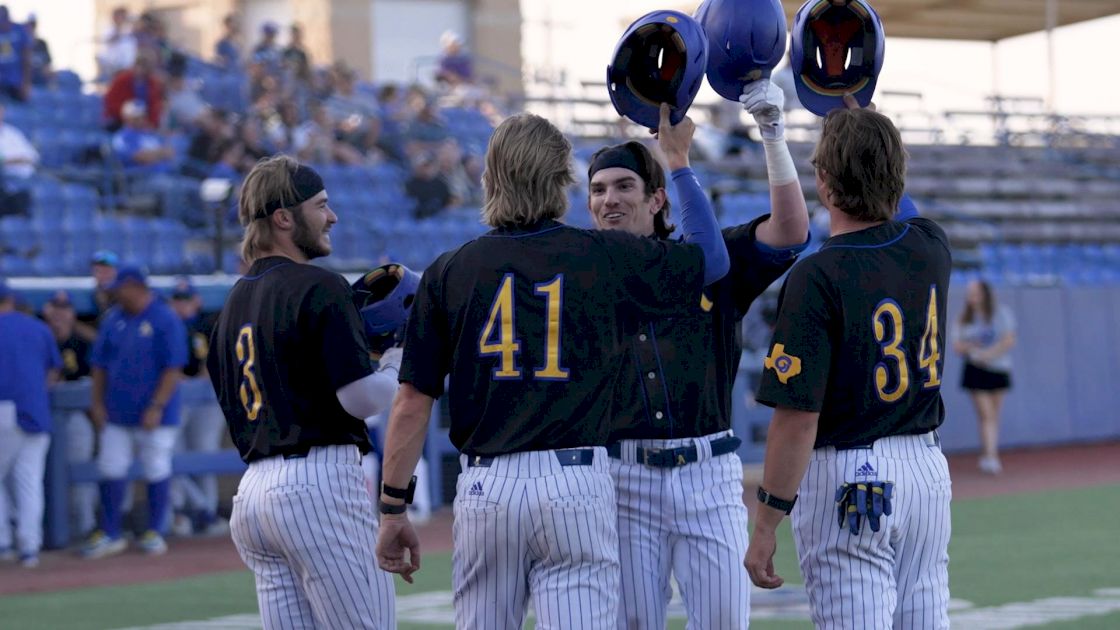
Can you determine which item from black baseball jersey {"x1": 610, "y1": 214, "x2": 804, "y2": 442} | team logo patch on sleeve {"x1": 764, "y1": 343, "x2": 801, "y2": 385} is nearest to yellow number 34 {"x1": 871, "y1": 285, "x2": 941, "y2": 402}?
team logo patch on sleeve {"x1": 764, "y1": 343, "x2": 801, "y2": 385}

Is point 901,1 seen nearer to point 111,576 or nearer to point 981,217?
point 981,217

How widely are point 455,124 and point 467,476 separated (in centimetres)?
1723

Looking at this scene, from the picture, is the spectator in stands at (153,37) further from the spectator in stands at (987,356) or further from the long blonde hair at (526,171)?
the long blonde hair at (526,171)

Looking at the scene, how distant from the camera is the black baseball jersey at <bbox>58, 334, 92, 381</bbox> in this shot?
12219mm

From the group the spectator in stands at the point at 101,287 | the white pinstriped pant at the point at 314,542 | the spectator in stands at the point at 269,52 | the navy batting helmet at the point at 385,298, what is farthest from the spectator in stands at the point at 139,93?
the white pinstriped pant at the point at 314,542

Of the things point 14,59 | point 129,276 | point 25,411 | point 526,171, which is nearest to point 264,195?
point 526,171

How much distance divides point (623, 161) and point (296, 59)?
15.9m

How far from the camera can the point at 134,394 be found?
448 inches

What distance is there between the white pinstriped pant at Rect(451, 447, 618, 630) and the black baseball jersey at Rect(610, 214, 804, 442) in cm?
49

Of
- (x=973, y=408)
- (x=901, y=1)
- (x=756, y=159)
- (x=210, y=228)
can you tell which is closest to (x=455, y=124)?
(x=756, y=159)

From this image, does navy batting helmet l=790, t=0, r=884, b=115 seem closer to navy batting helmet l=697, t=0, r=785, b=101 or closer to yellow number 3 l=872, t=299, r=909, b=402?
navy batting helmet l=697, t=0, r=785, b=101

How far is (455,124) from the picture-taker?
21.2m

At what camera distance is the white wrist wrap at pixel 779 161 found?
439 centimetres

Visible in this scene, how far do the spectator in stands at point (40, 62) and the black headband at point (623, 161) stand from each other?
552 inches
